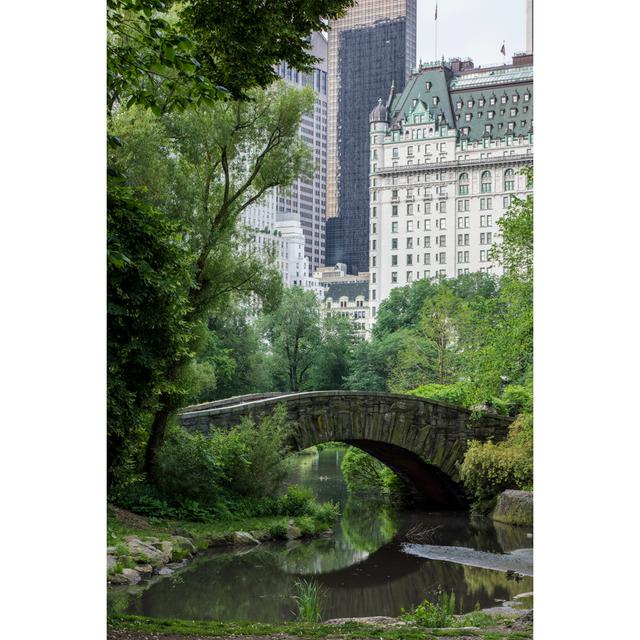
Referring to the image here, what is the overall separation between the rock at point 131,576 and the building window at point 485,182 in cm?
709

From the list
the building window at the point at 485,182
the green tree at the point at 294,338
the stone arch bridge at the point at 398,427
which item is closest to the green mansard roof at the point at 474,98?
the building window at the point at 485,182

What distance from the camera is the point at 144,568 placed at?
6.74 metres

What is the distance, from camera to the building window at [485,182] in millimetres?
11852

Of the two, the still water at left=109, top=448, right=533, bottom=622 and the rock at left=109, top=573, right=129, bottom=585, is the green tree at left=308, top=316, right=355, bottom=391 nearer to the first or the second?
the still water at left=109, top=448, right=533, bottom=622

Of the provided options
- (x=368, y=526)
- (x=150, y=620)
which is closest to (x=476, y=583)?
(x=368, y=526)

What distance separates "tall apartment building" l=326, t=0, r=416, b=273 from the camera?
261 inches

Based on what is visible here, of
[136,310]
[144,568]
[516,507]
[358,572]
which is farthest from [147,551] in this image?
[516,507]

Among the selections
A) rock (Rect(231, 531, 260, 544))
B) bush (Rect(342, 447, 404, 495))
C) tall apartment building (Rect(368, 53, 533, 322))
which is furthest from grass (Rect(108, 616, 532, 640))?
bush (Rect(342, 447, 404, 495))

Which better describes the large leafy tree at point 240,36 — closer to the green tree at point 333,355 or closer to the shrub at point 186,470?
the shrub at point 186,470

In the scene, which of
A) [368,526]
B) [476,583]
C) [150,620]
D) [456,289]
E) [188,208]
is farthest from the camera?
[456,289]

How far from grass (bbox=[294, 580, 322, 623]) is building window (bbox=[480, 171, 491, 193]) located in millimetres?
6281
